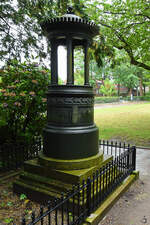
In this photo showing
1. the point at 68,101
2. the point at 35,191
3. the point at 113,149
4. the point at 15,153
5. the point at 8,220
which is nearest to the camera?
the point at 8,220

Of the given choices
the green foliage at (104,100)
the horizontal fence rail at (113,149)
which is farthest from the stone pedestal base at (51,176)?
the green foliage at (104,100)

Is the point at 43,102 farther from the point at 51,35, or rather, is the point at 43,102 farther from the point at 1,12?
the point at 1,12

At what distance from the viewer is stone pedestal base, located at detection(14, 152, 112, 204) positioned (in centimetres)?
430

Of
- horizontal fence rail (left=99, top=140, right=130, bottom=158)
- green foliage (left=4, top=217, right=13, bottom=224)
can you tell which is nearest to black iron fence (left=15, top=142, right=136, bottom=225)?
green foliage (left=4, top=217, right=13, bottom=224)

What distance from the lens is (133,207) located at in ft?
14.3

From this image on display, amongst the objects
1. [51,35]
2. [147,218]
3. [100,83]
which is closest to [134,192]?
[147,218]

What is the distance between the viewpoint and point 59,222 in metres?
3.76

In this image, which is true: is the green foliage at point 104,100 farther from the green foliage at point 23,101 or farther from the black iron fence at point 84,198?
the black iron fence at point 84,198

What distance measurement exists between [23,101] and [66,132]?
7.76 ft

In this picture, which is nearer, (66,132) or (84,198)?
(84,198)

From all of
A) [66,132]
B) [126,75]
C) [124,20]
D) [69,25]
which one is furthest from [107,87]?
[66,132]

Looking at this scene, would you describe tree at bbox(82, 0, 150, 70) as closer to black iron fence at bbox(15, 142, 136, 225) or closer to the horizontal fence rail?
the horizontal fence rail

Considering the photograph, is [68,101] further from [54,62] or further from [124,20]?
[124,20]

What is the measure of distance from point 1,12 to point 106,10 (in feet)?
21.7
